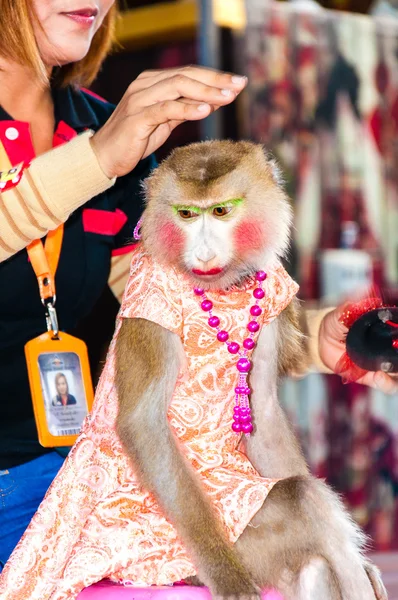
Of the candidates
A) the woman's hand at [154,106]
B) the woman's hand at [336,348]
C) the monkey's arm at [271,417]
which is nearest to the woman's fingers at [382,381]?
the woman's hand at [336,348]

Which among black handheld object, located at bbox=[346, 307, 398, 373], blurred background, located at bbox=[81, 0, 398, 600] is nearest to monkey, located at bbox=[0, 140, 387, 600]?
black handheld object, located at bbox=[346, 307, 398, 373]

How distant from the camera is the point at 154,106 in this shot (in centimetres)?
120

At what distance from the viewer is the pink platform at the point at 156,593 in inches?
45.3

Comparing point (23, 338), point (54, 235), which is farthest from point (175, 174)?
point (23, 338)

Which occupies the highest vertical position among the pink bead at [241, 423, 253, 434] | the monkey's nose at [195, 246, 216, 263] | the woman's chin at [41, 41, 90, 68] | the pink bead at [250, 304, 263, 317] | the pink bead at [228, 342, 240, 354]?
the woman's chin at [41, 41, 90, 68]

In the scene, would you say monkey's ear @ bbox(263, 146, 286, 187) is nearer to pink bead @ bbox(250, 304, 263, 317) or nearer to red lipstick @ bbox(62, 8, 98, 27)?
pink bead @ bbox(250, 304, 263, 317)

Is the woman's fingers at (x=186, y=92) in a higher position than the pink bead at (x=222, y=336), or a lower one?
higher

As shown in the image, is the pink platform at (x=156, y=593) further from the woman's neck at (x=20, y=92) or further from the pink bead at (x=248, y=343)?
the woman's neck at (x=20, y=92)

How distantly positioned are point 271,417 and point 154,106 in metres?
0.48

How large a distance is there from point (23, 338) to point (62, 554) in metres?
0.51

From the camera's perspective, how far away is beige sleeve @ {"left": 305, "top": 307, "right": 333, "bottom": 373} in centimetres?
147

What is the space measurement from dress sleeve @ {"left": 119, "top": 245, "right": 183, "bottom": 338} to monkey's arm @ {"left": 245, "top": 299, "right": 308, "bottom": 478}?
15 centimetres

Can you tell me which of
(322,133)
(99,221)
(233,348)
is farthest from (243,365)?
(322,133)

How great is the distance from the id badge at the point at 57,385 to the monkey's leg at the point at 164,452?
0.29 metres
